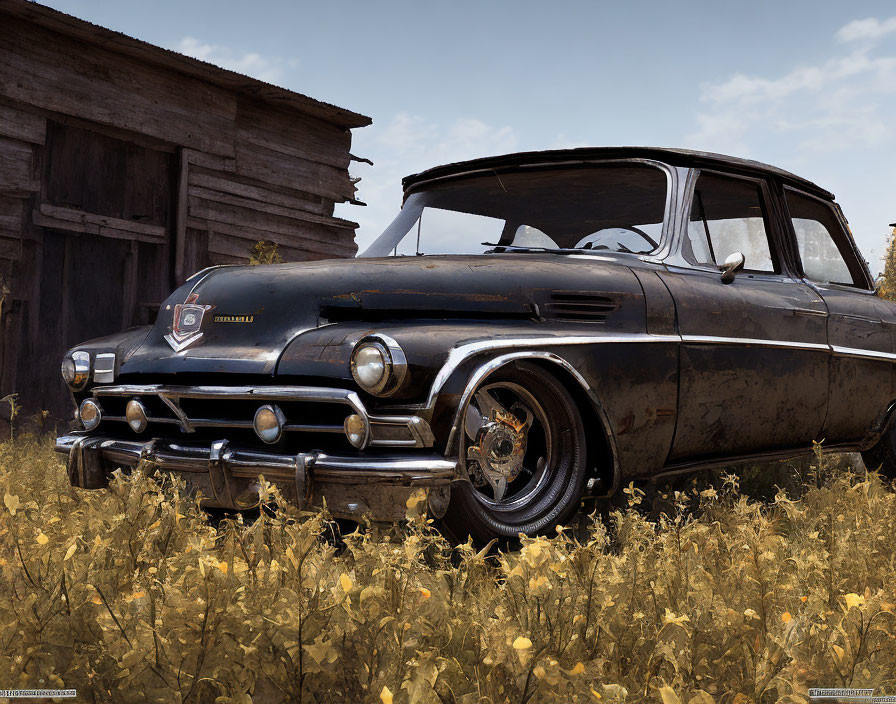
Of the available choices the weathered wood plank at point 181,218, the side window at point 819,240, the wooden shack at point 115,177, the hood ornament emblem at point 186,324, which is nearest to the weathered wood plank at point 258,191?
the wooden shack at point 115,177

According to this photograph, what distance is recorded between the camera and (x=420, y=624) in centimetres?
192

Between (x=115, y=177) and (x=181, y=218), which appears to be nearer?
(x=115, y=177)

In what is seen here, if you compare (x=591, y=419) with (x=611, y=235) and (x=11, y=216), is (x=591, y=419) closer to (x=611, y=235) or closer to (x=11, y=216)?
(x=611, y=235)

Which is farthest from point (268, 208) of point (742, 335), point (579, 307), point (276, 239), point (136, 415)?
point (579, 307)

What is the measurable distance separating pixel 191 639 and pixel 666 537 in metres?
1.55

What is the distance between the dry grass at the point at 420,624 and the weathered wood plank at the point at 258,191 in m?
7.79

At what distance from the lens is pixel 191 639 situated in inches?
72.6

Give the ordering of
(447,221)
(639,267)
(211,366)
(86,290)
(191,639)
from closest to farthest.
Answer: (191,639) → (211,366) → (639,267) → (447,221) → (86,290)

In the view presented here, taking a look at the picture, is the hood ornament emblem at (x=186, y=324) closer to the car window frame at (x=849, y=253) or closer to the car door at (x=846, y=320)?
the car door at (x=846, y=320)

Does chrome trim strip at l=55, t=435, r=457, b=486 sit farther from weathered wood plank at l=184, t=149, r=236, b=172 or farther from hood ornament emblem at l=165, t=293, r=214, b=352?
weathered wood plank at l=184, t=149, r=236, b=172

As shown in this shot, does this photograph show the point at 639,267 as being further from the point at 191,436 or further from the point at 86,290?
the point at 86,290

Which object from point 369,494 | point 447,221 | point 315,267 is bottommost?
point 369,494

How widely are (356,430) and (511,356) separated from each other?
58 cm

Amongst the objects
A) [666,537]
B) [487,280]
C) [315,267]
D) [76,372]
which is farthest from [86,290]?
[666,537]
